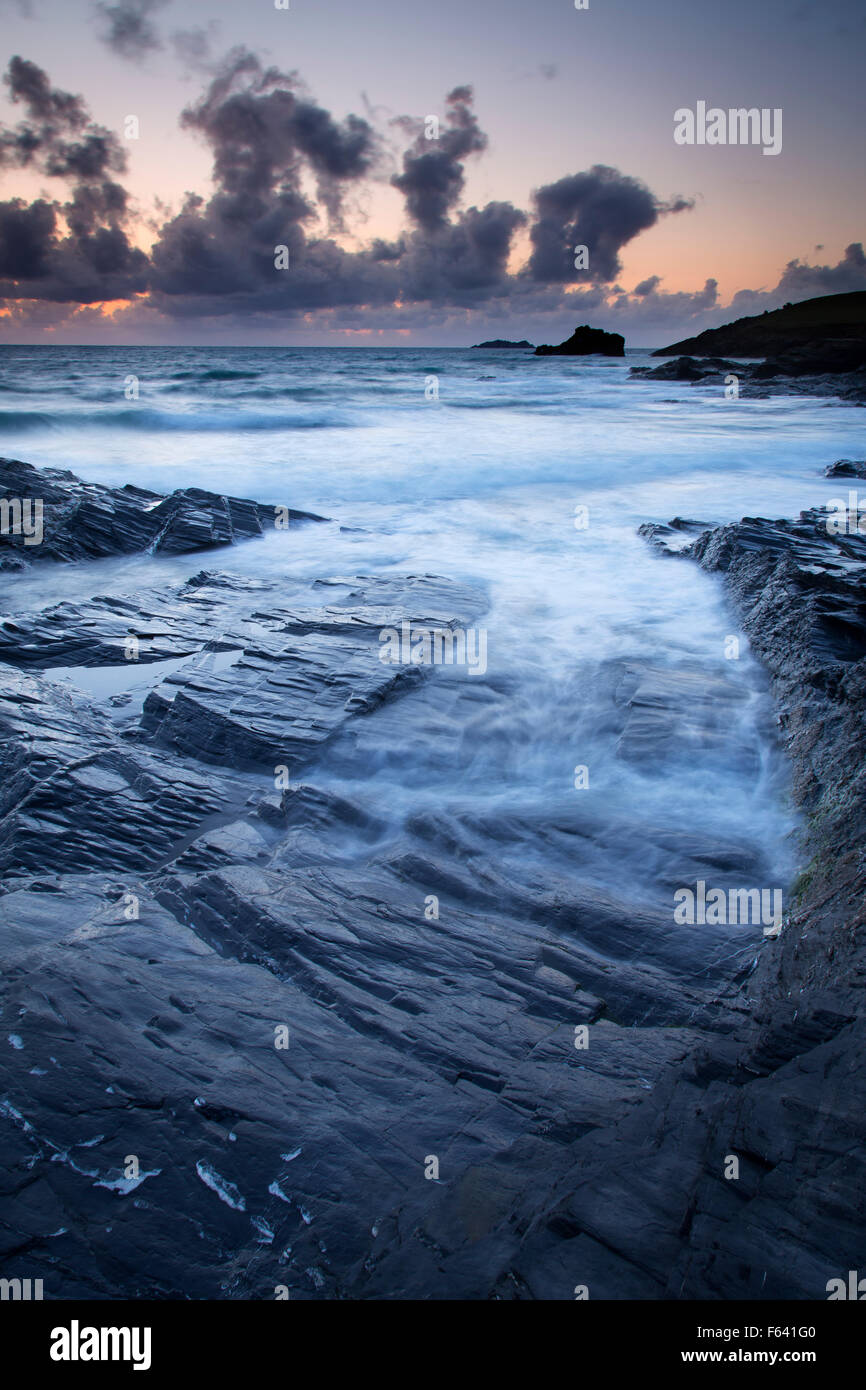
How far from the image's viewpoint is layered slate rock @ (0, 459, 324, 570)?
10.4m

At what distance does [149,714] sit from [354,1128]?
3996 mm

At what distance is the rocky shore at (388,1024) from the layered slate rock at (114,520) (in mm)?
5252

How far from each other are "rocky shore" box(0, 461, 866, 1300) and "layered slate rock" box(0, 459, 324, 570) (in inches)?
207

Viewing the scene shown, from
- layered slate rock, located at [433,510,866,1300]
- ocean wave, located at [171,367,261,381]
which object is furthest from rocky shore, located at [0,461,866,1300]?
ocean wave, located at [171,367,261,381]

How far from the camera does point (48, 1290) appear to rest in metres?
2.06

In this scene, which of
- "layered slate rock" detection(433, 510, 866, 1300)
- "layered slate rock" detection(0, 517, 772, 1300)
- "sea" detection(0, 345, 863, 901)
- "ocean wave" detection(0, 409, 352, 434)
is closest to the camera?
"layered slate rock" detection(433, 510, 866, 1300)

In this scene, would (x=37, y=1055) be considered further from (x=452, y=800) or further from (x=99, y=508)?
(x=99, y=508)

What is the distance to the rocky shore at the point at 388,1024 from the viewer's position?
6.72 ft

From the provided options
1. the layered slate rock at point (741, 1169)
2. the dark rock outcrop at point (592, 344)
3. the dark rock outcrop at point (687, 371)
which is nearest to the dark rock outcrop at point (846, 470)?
the layered slate rock at point (741, 1169)

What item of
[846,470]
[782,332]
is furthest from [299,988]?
[782,332]

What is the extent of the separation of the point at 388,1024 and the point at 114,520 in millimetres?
10374

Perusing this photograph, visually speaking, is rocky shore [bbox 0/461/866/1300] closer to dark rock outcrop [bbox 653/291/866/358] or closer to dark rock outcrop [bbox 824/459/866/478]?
dark rock outcrop [bbox 824/459/866/478]

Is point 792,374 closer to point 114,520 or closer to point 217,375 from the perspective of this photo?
point 217,375

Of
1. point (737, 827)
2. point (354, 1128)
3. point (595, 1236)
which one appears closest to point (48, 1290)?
point (354, 1128)
